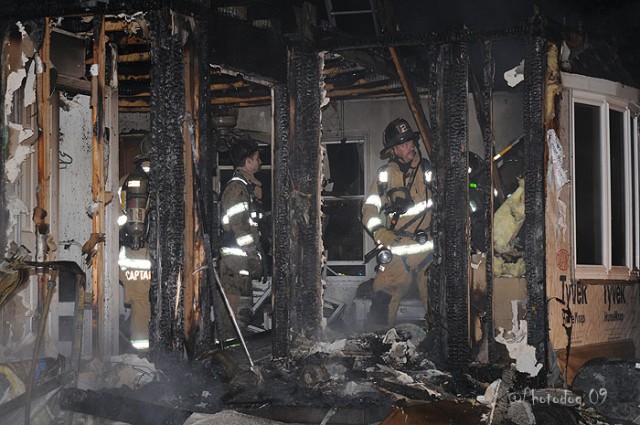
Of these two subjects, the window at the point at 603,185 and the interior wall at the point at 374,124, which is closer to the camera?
the window at the point at 603,185

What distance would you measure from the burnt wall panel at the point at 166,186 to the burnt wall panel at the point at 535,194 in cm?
337

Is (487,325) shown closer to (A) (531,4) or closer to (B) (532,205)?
(B) (532,205)

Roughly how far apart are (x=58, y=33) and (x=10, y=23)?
27.8 inches

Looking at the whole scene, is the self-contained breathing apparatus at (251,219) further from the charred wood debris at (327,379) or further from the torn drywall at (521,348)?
the torn drywall at (521,348)

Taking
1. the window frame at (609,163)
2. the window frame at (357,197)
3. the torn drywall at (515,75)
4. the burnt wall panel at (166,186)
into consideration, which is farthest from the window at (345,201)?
the burnt wall panel at (166,186)

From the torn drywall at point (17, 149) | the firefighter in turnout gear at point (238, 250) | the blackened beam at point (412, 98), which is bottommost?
the firefighter in turnout gear at point (238, 250)

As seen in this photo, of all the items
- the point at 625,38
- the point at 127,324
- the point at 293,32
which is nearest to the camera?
the point at 293,32

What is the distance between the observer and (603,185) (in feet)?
26.0

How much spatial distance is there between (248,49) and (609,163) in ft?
13.4

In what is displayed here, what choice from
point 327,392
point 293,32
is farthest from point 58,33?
point 327,392

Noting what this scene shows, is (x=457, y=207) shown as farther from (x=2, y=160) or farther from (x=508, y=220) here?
(x=2, y=160)

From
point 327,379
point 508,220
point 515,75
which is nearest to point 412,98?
point 515,75

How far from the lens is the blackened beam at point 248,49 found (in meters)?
7.21

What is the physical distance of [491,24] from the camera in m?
7.93
